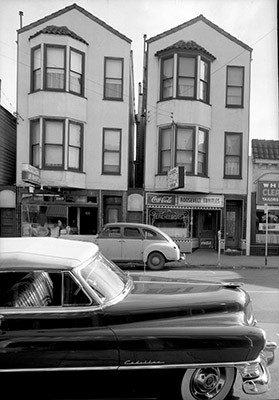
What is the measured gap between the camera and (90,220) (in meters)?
14.4

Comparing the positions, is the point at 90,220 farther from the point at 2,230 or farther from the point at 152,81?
the point at 152,81

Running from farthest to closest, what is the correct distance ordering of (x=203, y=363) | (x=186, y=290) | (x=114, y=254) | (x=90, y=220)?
(x=90, y=220)
(x=114, y=254)
(x=186, y=290)
(x=203, y=363)

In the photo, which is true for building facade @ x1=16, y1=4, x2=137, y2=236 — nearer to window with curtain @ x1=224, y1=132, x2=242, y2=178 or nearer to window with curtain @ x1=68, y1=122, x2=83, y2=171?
window with curtain @ x1=68, y1=122, x2=83, y2=171

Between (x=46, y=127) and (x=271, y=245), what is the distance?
10.9 m

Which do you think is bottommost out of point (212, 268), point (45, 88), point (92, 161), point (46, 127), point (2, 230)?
point (212, 268)

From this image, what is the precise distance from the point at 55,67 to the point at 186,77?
5465 mm

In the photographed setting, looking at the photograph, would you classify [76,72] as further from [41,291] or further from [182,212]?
[41,291]

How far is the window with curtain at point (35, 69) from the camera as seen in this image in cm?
1367

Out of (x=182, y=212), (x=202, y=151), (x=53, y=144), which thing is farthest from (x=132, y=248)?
(x=202, y=151)

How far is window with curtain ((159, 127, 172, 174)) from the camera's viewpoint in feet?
47.0

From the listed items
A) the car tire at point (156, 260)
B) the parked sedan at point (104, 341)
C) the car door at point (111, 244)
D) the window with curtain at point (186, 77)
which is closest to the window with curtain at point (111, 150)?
the window with curtain at point (186, 77)

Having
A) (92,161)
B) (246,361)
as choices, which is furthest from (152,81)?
(246,361)

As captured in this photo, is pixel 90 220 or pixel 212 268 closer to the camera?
pixel 212 268

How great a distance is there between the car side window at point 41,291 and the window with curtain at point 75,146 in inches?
433
